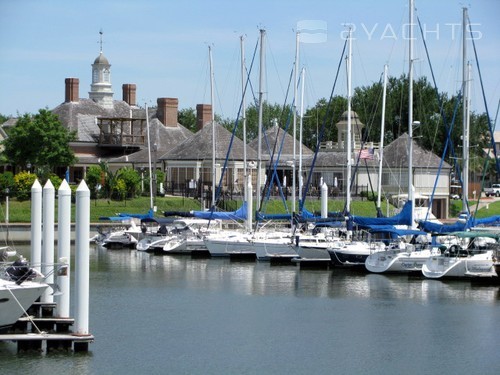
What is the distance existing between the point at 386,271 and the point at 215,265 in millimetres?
10837

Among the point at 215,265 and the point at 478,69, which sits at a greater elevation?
the point at 478,69

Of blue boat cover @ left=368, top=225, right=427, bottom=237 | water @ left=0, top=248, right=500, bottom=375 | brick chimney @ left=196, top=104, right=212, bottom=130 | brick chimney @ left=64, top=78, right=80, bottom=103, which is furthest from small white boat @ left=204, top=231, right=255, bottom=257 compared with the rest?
brick chimney @ left=64, top=78, right=80, bottom=103

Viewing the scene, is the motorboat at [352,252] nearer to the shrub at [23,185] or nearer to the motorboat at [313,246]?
the motorboat at [313,246]

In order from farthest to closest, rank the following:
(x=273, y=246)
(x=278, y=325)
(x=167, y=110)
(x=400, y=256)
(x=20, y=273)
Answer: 1. (x=167, y=110)
2. (x=273, y=246)
3. (x=400, y=256)
4. (x=278, y=325)
5. (x=20, y=273)

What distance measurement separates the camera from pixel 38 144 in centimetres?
9312

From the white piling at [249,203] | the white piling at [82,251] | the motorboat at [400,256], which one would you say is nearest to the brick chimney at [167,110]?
the white piling at [249,203]

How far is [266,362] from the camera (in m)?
33.1

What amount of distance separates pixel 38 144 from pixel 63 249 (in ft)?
201

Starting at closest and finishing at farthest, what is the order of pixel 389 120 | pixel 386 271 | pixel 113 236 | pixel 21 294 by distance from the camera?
pixel 21 294 < pixel 386 271 < pixel 113 236 < pixel 389 120

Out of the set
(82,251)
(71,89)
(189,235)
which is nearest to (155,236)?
(189,235)

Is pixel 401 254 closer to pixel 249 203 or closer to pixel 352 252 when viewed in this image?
pixel 352 252

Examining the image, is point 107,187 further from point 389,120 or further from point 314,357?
point 314,357

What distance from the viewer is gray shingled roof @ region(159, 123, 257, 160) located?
95312 mm

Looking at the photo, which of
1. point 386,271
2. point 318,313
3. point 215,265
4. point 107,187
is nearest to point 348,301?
point 318,313
